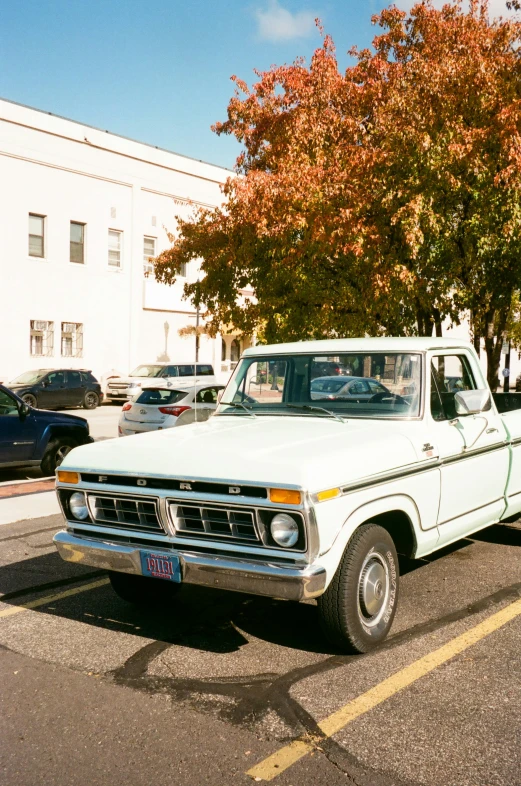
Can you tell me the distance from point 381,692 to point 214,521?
128cm

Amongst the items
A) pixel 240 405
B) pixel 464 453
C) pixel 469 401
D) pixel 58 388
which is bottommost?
pixel 58 388

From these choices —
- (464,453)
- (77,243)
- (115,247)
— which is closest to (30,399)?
(77,243)

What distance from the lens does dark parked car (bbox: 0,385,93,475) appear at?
36.8ft

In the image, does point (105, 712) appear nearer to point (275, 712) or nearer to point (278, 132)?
point (275, 712)

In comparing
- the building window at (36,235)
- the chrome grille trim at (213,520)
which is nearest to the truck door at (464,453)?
the chrome grille trim at (213,520)

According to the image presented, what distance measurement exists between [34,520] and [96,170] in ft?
94.0

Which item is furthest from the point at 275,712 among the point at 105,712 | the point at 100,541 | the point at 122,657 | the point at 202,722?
the point at 100,541

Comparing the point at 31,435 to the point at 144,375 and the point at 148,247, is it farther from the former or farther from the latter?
the point at 148,247

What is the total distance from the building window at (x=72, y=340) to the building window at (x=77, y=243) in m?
2.71

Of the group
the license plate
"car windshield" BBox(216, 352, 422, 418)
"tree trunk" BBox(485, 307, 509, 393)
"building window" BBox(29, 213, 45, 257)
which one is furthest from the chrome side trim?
"building window" BBox(29, 213, 45, 257)

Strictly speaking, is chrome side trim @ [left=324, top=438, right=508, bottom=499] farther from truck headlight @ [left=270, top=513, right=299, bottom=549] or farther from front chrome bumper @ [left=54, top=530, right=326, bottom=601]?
front chrome bumper @ [left=54, top=530, right=326, bottom=601]

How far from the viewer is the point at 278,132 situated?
57.3ft

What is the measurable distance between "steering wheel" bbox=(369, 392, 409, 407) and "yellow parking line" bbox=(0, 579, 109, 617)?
2575 millimetres

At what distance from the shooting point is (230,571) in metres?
4.49
